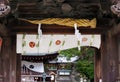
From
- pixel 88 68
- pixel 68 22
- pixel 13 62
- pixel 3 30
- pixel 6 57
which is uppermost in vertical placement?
pixel 68 22

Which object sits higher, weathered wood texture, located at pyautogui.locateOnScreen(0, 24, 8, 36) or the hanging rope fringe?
the hanging rope fringe

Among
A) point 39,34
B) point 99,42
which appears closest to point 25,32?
point 39,34

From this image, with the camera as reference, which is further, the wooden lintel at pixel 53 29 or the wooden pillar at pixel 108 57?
the wooden lintel at pixel 53 29

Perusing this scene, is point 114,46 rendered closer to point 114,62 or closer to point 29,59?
point 114,62

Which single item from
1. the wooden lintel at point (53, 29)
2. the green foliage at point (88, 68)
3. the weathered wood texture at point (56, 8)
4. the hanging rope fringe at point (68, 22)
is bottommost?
the green foliage at point (88, 68)

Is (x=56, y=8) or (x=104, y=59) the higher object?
(x=56, y=8)

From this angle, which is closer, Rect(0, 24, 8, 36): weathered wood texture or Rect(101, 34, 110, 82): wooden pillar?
Rect(0, 24, 8, 36): weathered wood texture

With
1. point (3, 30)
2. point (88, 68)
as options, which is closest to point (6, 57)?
point (3, 30)

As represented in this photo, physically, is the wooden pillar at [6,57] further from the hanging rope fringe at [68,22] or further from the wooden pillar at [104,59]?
the wooden pillar at [104,59]

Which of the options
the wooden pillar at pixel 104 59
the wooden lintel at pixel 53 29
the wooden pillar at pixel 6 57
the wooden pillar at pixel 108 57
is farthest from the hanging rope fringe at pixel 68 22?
the wooden pillar at pixel 6 57

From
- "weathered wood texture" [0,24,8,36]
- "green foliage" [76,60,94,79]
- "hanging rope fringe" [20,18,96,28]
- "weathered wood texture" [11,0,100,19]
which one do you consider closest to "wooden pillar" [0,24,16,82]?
"weathered wood texture" [0,24,8,36]

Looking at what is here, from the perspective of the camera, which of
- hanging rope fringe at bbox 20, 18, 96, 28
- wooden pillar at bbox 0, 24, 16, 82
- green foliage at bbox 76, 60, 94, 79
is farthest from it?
green foliage at bbox 76, 60, 94, 79

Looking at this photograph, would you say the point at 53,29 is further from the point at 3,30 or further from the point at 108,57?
the point at 108,57

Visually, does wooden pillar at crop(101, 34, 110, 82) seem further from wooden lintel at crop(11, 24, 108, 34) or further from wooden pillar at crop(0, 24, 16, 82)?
wooden pillar at crop(0, 24, 16, 82)
